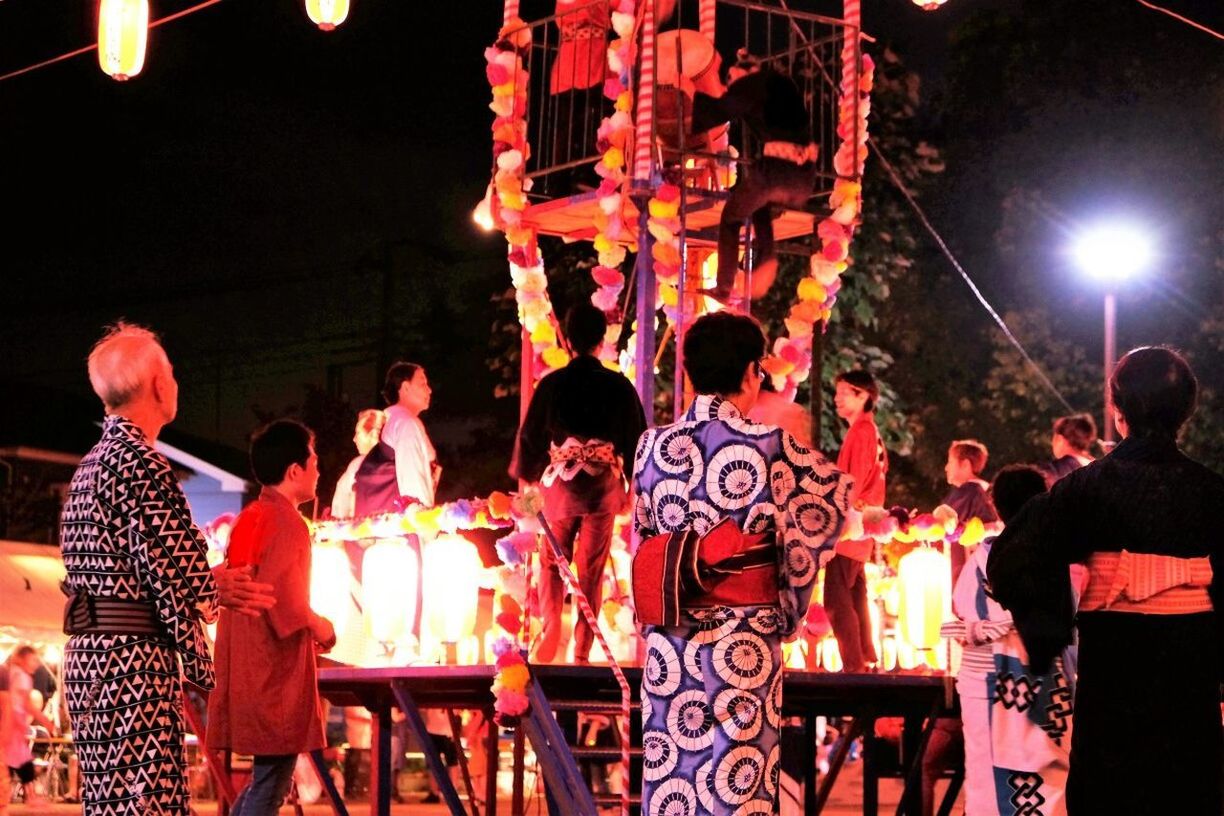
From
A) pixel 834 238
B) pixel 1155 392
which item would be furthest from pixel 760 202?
pixel 1155 392

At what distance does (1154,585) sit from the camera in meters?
4.86

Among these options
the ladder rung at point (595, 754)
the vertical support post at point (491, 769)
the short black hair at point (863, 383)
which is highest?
the short black hair at point (863, 383)

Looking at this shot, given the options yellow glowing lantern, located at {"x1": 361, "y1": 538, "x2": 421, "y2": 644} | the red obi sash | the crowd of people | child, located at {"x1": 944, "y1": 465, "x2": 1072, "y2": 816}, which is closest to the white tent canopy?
yellow glowing lantern, located at {"x1": 361, "y1": 538, "x2": 421, "y2": 644}

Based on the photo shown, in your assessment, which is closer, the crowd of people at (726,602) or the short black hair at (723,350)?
the crowd of people at (726,602)

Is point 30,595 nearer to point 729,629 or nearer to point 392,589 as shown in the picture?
point 392,589

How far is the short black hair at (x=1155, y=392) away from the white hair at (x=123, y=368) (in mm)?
2865

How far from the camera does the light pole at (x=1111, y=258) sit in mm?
17422

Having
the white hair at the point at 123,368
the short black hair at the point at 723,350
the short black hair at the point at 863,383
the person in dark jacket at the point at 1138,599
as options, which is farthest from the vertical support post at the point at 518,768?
the person in dark jacket at the point at 1138,599

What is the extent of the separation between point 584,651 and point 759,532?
3.26 metres

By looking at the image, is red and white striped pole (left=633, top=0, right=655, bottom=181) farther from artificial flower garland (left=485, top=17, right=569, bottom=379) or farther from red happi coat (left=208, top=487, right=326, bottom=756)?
red happi coat (left=208, top=487, right=326, bottom=756)

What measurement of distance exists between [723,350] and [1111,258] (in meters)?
12.8

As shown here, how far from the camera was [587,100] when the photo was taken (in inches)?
423

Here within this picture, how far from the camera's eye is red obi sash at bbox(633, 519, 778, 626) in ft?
18.5

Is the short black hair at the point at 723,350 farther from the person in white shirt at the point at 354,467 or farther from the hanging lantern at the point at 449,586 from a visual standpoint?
the person in white shirt at the point at 354,467
